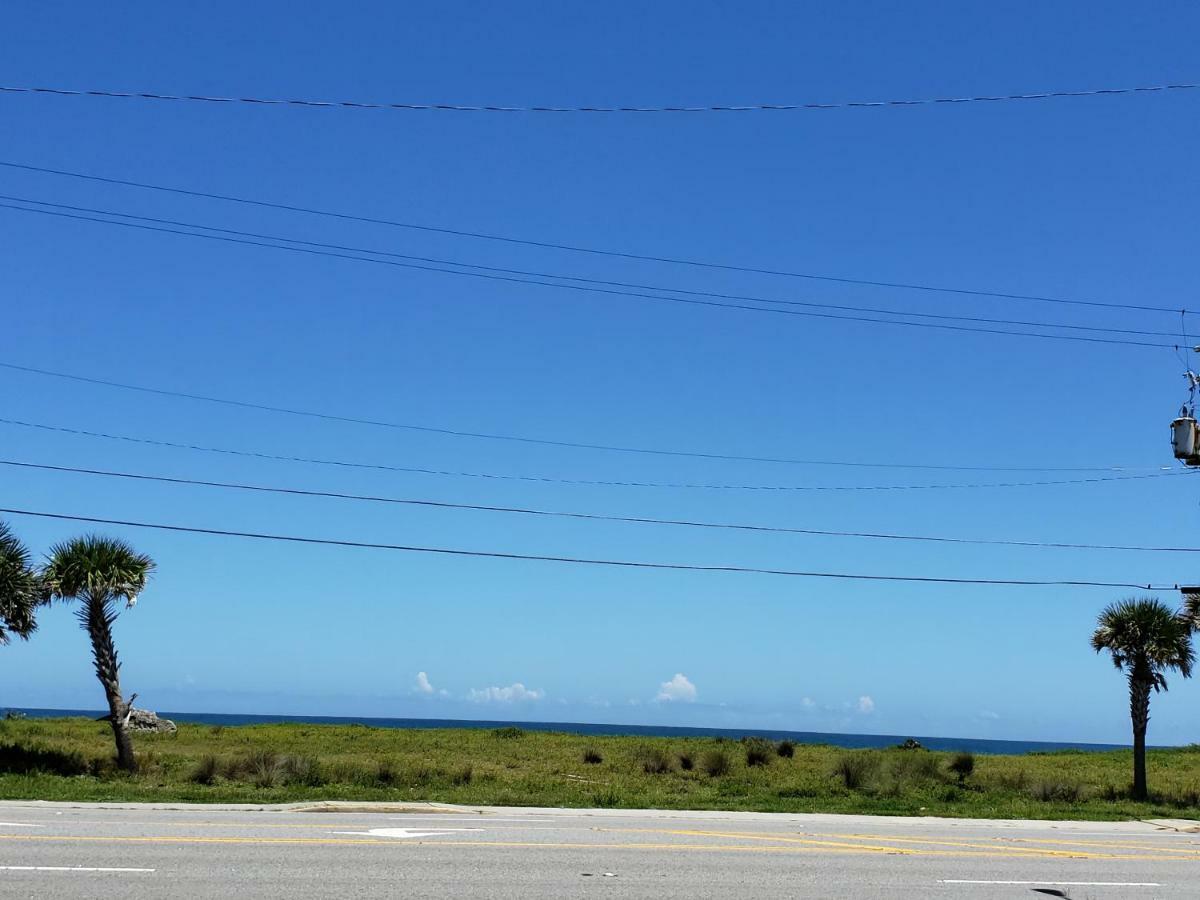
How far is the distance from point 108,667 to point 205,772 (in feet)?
19.4

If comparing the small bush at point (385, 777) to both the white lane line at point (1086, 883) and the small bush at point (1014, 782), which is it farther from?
the small bush at point (1014, 782)

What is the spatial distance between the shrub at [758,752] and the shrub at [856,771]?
10.2 meters

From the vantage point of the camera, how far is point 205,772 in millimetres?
27953

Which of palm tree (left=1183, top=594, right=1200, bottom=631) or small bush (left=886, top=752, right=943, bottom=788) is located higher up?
palm tree (left=1183, top=594, right=1200, bottom=631)

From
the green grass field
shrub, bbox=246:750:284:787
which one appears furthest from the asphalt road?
shrub, bbox=246:750:284:787

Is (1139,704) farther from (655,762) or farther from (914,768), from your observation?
(655,762)

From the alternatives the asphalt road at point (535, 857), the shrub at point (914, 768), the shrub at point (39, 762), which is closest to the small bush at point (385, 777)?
the asphalt road at point (535, 857)

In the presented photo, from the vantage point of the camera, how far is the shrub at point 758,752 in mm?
45562

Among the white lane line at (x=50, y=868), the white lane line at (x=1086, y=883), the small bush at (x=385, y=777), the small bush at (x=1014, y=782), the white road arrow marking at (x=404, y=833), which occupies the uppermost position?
the white lane line at (x=50, y=868)

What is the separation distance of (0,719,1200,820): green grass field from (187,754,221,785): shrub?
3cm

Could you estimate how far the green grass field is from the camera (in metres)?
25.9

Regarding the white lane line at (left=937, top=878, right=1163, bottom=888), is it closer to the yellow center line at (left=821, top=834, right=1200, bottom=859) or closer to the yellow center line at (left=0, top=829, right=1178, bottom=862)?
the yellow center line at (left=0, top=829, right=1178, bottom=862)

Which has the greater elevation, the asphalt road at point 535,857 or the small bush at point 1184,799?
the asphalt road at point 535,857

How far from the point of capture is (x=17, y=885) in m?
11.5
